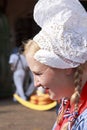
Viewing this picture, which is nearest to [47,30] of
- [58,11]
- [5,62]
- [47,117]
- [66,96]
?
[58,11]

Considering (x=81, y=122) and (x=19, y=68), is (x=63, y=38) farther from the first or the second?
(x=19, y=68)

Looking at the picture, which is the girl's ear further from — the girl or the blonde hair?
the blonde hair

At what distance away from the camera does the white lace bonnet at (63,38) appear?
81.4 inches

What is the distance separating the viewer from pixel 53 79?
207cm

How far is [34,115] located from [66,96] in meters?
7.45

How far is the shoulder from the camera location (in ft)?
6.50

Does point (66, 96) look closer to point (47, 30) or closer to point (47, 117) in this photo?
point (47, 30)

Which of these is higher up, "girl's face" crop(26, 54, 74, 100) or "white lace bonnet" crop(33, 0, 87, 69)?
"white lace bonnet" crop(33, 0, 87, 69)

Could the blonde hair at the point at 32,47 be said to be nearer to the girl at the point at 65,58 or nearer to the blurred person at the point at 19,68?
the girl at the point at 65,58

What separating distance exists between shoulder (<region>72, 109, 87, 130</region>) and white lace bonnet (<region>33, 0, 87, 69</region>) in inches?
A: 8.6

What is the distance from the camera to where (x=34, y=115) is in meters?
9.51

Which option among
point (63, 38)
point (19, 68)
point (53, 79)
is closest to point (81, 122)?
point (53, 79)

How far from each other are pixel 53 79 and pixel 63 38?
185 mm

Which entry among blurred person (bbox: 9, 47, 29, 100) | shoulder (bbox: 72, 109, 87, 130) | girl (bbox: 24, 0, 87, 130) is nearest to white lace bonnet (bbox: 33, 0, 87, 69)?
girl (bbox: 24, 0, 87, 130)
